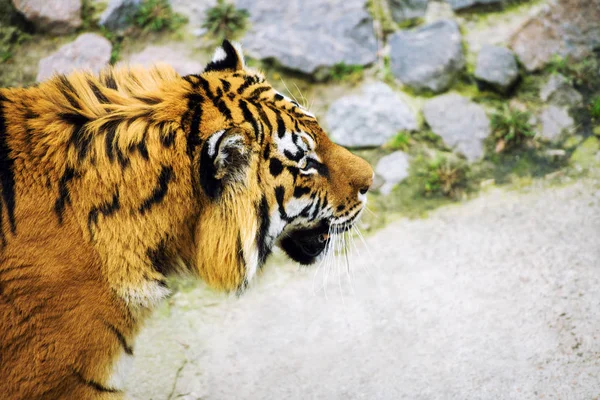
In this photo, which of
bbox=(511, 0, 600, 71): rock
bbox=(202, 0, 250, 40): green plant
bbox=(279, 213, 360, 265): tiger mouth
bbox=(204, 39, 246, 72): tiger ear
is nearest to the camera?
bbox=(204, 39, 246, 72): tiger ear

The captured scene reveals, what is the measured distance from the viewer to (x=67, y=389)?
1938mm

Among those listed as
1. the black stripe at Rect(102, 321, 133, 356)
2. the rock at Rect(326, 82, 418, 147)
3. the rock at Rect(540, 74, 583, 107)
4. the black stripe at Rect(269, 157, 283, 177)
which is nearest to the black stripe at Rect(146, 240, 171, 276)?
the black stripe at Rect(102, 321, 133, 356)

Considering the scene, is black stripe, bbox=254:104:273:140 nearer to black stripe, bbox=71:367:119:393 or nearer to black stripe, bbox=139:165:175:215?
black stripe, bbox=139:165:175:215

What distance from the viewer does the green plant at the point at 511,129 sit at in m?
3.56

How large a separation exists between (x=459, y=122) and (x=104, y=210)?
2.55 meters

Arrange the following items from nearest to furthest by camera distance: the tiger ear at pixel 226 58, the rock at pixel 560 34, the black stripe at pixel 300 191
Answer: the black stripe at pixel 300 191 → the tiger ear at pixel 226 58 → the rock at pixel 560 34

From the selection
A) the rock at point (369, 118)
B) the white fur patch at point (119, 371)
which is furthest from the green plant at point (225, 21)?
the white fur patch at point (119, 371)

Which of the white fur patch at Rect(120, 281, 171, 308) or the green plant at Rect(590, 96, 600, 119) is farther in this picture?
the green plant at Rect(590, 96, 600, 119)

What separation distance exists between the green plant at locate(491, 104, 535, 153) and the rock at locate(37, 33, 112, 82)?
260cm

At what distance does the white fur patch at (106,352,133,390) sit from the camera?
2088 millimetres

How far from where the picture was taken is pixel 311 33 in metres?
3.98

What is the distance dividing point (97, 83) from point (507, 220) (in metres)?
2.37

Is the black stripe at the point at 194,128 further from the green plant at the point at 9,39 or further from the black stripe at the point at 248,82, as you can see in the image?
Answer: the green plant at the point at 9,39

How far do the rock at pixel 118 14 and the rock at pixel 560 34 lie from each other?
264 centimetres
